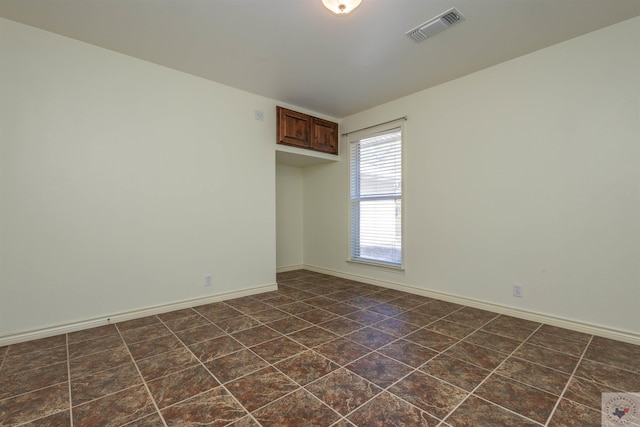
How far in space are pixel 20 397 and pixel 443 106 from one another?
14.1 feet

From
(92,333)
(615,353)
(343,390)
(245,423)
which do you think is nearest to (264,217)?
(92,333)

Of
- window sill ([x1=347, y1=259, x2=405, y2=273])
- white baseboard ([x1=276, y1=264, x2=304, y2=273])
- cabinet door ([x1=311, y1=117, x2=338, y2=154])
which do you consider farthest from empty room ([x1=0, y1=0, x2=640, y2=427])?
white baseboard ([x1=276, y1=264, x2=304, y2=273])

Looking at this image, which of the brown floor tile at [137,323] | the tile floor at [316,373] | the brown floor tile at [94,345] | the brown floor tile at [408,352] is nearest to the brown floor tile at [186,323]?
the tile floor at [316,373]

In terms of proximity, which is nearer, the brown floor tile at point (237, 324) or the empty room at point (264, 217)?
the empty room at point (264, 217)

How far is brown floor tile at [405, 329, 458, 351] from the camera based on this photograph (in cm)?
221

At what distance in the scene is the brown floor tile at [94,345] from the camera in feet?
6.98

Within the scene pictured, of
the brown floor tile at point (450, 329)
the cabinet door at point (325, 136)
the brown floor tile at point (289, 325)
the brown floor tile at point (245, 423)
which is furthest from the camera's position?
the cabinet door at point (325, 136)

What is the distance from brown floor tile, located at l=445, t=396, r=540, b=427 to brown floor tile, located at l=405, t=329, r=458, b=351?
0.65 m

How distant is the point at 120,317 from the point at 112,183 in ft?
4.24

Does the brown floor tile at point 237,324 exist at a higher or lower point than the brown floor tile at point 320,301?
lower

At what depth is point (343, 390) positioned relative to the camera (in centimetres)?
165

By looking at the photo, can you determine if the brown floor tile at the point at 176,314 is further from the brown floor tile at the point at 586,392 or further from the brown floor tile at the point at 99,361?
the brown floor tile at the point at 586,392

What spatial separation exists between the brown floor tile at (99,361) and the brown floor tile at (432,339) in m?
2.15

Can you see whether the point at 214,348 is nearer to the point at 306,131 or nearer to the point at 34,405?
the point at 34,405
